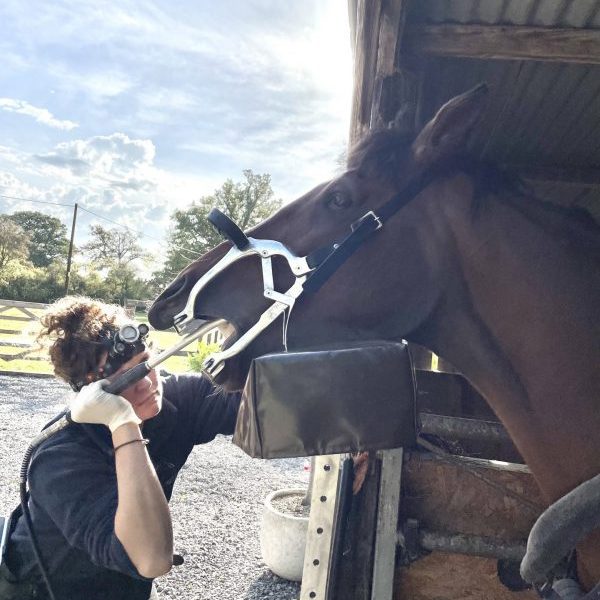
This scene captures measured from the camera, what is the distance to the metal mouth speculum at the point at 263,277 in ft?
4.98

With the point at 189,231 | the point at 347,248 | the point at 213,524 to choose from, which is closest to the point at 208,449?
the point at 213,524

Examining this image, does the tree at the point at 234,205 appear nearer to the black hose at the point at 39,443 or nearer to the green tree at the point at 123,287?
the green tree at the point at 123,287

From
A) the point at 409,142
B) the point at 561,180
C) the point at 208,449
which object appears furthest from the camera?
the point at 208,449

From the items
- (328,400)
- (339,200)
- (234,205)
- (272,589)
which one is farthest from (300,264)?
(234,205)

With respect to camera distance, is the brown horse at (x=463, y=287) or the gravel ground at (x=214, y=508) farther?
the gravel ground at (x=214, y=508)

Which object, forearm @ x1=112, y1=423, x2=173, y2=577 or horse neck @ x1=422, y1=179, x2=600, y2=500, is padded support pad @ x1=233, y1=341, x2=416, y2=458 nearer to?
horse neck @ x1=422, y1=179, x2=600, y2=500

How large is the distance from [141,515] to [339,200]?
1.27m

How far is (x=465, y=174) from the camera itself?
1.54 meters

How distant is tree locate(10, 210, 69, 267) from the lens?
180 feet

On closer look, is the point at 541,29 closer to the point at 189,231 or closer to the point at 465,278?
the point at 465,278

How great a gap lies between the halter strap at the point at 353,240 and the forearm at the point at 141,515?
0.95m

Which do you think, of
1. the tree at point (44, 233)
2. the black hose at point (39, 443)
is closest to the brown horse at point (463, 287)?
the black hose at point (39, 443)

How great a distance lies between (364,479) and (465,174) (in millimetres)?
1208

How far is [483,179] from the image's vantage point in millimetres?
1541
